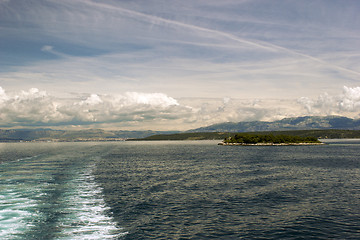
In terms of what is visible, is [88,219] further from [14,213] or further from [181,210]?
[181,210]

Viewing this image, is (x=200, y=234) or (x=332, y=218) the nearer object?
(x=200, y=234)

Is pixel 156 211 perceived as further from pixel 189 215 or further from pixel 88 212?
pixel 88 212

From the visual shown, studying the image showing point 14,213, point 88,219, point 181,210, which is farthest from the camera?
point 181,210

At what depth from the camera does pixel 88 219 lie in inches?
1293

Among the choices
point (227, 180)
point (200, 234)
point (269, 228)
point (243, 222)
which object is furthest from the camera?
point (227, 180)

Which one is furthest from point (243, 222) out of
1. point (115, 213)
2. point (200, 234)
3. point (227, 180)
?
point (227, 180)

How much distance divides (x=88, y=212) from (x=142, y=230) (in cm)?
1066

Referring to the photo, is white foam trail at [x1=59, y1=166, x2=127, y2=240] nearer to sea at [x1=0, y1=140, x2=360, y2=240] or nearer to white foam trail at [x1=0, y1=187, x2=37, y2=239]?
sea at [x1=0, y1=140, x2=360, y2=240]

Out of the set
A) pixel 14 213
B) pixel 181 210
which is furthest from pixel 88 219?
pixel 181 210

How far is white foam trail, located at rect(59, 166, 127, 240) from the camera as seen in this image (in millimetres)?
27438

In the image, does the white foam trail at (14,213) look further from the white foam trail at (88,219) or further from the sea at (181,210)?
the white foam trail at (88,219)

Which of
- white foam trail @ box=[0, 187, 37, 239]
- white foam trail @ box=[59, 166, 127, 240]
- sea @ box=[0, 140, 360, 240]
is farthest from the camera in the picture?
white foam trail @ box=[0, 187, 37, 239]

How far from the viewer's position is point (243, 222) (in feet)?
102

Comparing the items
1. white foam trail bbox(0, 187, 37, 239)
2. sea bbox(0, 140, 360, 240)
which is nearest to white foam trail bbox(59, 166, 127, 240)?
sea bbox(0, 140, 360, 240)
